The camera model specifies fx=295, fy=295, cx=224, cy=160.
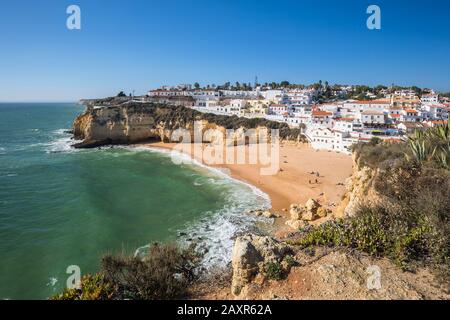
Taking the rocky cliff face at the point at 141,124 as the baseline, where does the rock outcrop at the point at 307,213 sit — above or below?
below

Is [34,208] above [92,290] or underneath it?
underneath

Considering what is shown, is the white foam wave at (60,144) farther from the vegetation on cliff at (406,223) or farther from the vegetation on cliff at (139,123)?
the vegetation on cliff at (406,223)

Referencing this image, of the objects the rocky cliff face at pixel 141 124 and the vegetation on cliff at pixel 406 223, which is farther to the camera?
the rocky cliff face at pixel 141 124

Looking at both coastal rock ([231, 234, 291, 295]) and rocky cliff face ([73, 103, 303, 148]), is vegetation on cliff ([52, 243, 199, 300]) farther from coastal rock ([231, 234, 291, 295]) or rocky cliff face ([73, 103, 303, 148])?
rocky cliff face ([73, 103, 303, 148])

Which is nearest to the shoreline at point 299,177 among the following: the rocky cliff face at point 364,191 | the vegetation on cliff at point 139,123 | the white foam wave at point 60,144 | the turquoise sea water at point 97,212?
the turquoise sea water at point 97,212

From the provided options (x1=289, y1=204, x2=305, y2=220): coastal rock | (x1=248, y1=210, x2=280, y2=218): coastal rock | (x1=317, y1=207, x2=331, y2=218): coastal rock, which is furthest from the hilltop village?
(x1=248, y1=210, x2=280, y2=218): coastal rock
